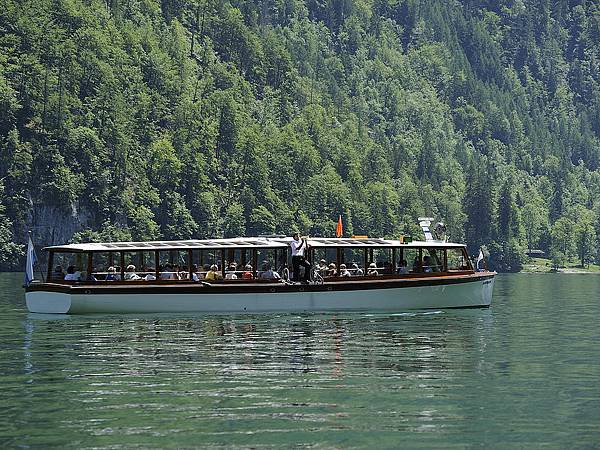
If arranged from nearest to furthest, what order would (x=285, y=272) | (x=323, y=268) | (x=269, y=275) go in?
(x=269, y=275)
(x=285, y=272)
(x=323, y=268)

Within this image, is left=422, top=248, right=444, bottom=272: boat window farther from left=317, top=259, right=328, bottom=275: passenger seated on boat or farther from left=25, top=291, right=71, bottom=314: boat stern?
left=25, top=291, right=71, bottom=314: boat stern

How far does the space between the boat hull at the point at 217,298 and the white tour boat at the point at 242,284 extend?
1.9 inches

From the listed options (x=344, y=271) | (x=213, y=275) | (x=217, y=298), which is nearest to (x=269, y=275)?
(x=213, y=275)

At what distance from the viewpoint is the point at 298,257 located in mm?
64375

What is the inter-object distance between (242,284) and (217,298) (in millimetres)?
1457

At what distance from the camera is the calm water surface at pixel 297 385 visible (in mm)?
28969

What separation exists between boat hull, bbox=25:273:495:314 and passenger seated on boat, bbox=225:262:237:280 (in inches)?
70.9

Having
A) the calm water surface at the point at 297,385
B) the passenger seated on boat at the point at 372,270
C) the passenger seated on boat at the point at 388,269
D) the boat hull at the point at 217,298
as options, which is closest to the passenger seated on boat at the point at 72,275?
the boat hull at the point at 217,298

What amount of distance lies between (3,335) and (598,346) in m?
23.8

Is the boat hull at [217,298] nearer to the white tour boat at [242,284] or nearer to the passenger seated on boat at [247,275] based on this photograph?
the white tour boat at [242,284]

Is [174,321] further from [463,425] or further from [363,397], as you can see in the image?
[463,425]

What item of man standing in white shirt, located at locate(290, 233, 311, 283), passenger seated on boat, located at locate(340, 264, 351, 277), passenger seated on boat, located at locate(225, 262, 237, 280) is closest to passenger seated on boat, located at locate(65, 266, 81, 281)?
passenger seated on boat, located at locate(225, 262, 237, 280)

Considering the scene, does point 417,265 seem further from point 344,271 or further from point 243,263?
point 243,263

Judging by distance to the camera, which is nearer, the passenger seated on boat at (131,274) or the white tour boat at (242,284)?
the white tour boat at (242,284)
